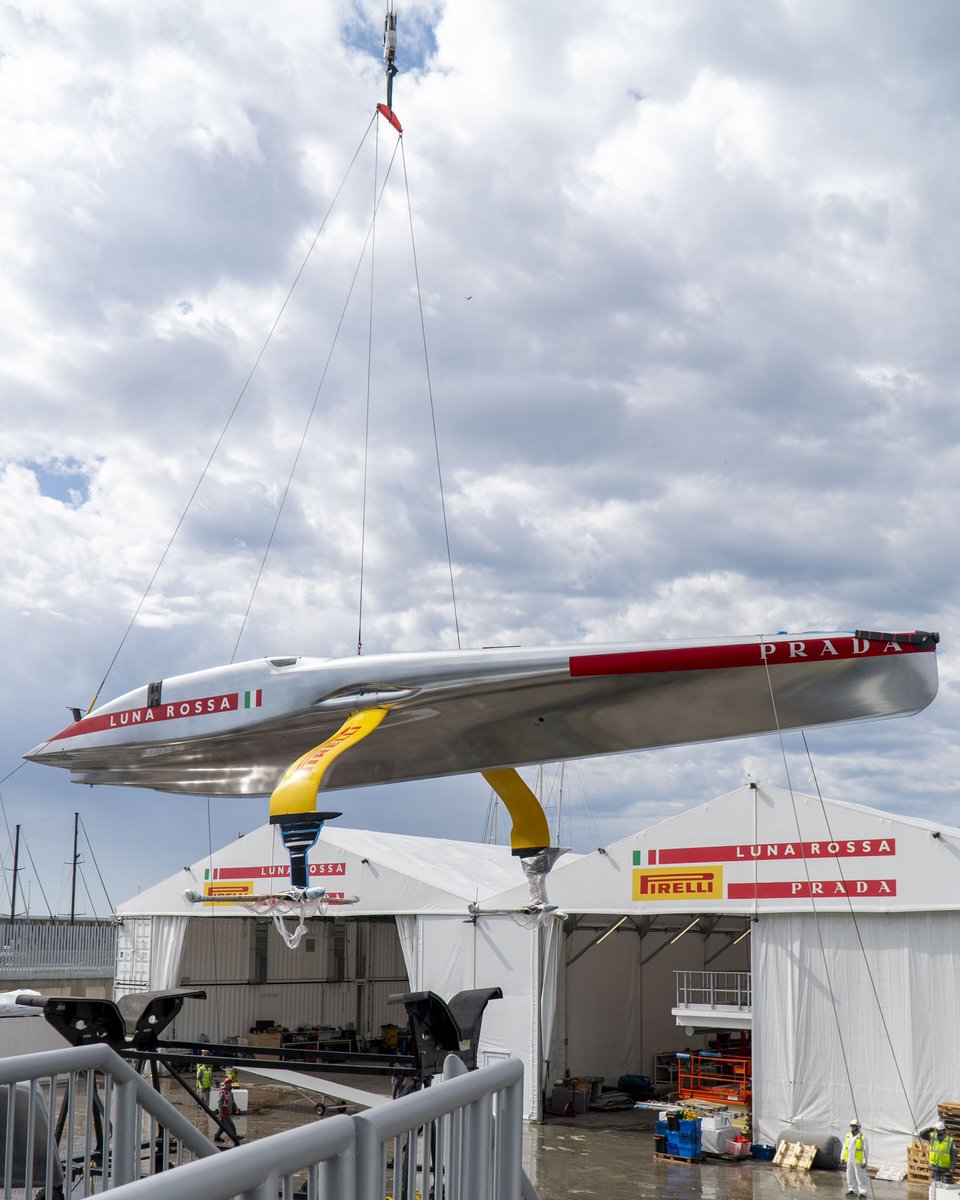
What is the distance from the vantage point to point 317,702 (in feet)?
32.1

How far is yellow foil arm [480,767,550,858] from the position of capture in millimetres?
11219

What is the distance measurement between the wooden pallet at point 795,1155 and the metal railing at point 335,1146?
57.7 feet

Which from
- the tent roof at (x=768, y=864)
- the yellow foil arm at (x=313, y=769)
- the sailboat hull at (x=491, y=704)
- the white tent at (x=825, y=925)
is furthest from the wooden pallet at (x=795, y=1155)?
the yellow foil arm at (x=313, y=769)

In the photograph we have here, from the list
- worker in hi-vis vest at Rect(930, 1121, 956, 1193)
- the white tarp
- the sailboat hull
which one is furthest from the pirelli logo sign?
the sailboat hull

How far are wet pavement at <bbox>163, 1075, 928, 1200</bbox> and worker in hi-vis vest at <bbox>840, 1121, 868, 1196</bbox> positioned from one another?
0.71 feet

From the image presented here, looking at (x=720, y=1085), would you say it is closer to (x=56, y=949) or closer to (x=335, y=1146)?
(x=56, y=949)

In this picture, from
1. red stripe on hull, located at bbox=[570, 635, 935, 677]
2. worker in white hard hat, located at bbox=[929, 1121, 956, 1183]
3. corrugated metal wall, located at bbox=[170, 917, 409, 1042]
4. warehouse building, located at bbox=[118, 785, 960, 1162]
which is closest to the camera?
red stripe on hull, located at bbox=[570, 635, 935, 677]

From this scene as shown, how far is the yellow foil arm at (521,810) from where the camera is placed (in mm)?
11219

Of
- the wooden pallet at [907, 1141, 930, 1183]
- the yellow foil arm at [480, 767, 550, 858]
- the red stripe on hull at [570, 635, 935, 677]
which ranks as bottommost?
the wooden pallet at [907, 1141, 930, 1183]

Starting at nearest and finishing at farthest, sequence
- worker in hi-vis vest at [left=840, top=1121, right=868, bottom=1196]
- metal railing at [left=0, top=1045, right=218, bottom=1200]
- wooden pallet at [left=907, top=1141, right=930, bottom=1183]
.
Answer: metal railing at [left=0, top=1045, right=218, bottom=1200]
worker in hi-vis vest at [left=840, top=1121, right=868, bottom=1196]
wooden pallet at [left=907, top=1141, right=930, bottom=1183]

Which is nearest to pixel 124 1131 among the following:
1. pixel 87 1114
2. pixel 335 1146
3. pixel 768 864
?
pixel 87 1114

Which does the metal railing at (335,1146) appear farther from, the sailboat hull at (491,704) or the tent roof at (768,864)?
the tent roof at (768,864)

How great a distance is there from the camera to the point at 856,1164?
18375 mm

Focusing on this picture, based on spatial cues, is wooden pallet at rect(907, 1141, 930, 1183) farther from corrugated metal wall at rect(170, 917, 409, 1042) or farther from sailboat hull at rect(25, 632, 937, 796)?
corrugated metal wall at rect(170, 917, 409, 1042)
